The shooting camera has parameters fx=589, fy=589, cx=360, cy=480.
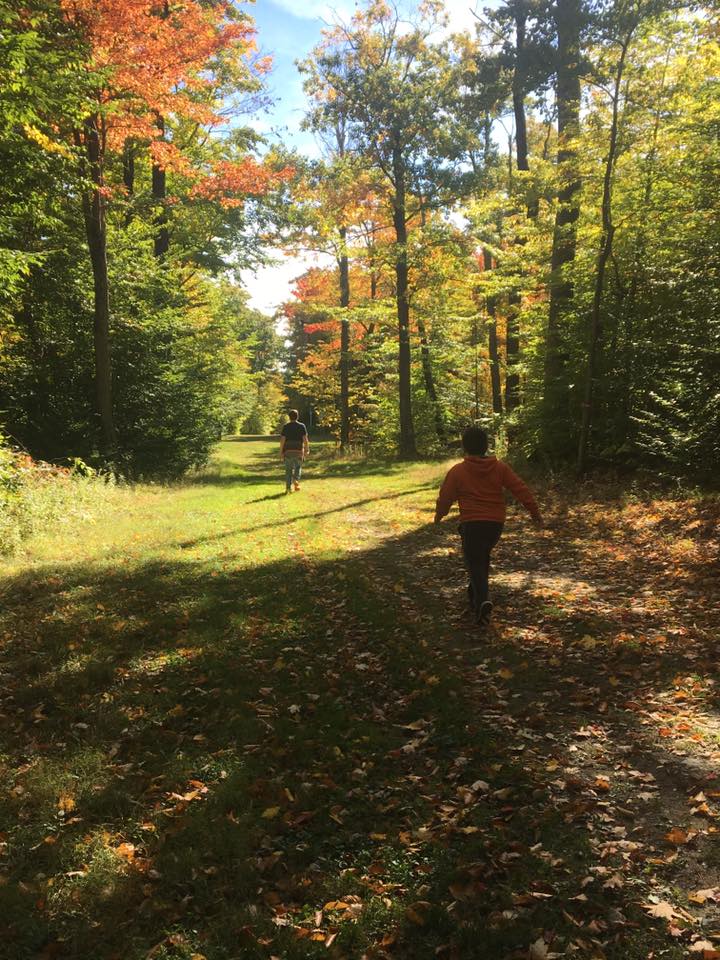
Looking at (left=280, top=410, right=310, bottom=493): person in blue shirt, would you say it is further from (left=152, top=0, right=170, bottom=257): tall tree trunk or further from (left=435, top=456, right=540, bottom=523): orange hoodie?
(left=435, top=456, right=540, bottom=523): orange hoodie

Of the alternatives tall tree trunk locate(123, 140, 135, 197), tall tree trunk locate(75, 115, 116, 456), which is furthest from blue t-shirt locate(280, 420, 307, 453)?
tall tree trunk locate(123, 140, 135, 197)

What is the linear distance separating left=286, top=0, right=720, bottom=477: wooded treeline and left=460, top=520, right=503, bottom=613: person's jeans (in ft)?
19.8

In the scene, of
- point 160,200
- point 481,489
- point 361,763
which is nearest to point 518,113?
point 160,200

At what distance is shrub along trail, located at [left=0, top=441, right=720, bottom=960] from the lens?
2758 mm

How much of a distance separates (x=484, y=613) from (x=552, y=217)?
1275 cm

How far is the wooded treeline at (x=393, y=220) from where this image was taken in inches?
440

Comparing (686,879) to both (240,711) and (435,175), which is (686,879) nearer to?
(240,711)

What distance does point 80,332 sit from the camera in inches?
684

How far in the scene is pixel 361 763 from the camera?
4086 millimetres

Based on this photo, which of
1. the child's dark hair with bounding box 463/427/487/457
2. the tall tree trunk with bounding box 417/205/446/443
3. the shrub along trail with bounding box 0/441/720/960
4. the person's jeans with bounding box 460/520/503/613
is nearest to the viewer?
the shrub along trail with bounding box 0/441/720/960

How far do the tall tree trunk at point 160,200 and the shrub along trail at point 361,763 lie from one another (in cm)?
1502

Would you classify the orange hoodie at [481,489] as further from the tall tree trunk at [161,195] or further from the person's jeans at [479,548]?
the tall tree trunk at [161,195]

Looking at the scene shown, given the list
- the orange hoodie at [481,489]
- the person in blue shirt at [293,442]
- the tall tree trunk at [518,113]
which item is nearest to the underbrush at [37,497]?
the person in blue shirt at [293,442]

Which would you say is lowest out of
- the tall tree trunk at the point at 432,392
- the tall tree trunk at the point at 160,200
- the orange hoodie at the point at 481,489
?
the orange hoodie at the point at 481,489
